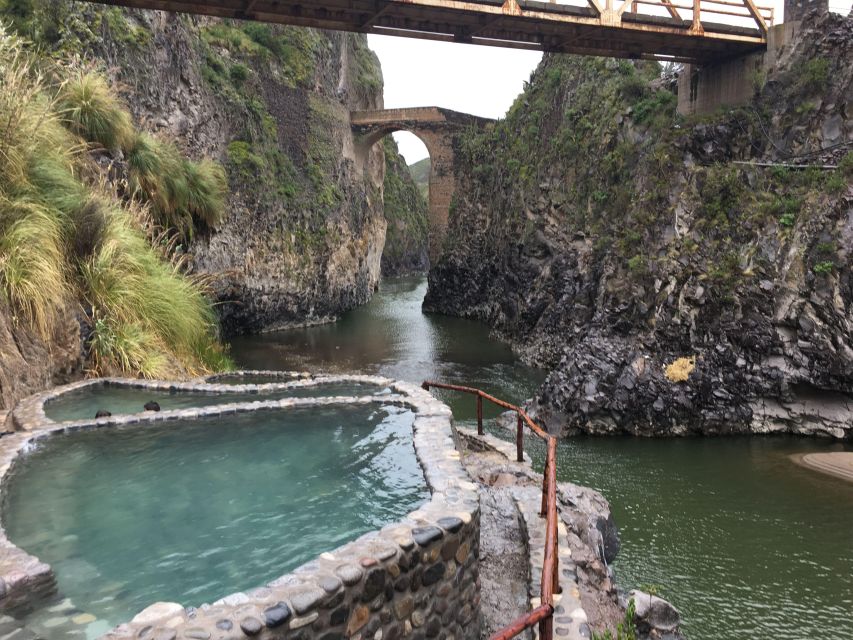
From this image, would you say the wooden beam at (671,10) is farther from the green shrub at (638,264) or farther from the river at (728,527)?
the river at (728,527)

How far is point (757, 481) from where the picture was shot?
1072cm

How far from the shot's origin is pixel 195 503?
4.45 m

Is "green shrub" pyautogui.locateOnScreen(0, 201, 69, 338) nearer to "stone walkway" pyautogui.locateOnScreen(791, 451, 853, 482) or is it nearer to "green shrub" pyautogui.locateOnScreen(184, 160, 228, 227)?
"green shrub" pyautogui.locateOnScreen(184, 160, 228, 227)

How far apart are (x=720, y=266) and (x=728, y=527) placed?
265 inches

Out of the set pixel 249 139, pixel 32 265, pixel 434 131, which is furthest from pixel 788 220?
pixel 434 131

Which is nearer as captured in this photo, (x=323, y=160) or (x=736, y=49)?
(x=736, y=49)

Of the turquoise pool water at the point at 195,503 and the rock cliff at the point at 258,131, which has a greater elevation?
the rock cliff at the point at 258,131

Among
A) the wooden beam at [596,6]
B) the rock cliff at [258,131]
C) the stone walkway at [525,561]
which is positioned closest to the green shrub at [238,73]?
the rock cliff at [258,131]

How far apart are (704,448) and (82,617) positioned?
1180 centimetres

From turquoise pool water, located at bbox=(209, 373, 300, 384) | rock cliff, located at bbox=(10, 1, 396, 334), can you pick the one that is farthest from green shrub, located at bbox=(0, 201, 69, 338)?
rock cliff, located at bbox=(10, 1, 396, 334)

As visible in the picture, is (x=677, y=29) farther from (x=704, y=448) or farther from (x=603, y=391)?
(x=704, y=448)

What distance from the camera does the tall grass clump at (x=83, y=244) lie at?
753 cm

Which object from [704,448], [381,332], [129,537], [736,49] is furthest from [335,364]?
[129,537]

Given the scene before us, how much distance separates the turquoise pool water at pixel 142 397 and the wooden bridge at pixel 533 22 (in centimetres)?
771
